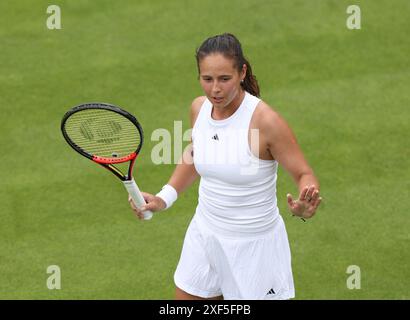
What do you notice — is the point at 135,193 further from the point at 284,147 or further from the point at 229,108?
the point at 284,147

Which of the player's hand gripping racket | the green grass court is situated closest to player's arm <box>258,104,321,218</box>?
the player's hand gripping racket

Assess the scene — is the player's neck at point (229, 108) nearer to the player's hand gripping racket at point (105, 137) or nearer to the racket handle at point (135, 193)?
the player's hand gripping racket at point (105, 137)

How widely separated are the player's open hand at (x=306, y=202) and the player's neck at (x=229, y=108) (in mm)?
709

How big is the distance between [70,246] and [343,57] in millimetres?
4019

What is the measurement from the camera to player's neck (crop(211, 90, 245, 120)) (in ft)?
18.8

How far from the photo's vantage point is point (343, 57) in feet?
34.4

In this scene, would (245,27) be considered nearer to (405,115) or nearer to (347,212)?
(405,115)

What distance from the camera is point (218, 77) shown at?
5.59 meters

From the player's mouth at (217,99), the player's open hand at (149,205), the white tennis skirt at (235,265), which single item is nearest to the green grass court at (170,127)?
the white tennis skirt at (235,265)

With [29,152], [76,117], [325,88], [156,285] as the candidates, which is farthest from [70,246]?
[325,88]

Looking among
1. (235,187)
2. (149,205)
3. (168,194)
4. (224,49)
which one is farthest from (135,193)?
(224,49)

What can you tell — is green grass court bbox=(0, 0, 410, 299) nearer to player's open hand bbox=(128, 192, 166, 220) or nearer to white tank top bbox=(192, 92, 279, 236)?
player's open hand bbox=(128, 192, 166, 220)

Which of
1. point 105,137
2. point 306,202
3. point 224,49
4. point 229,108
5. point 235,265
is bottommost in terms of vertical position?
point 235,265

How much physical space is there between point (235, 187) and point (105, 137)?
2.99ft
